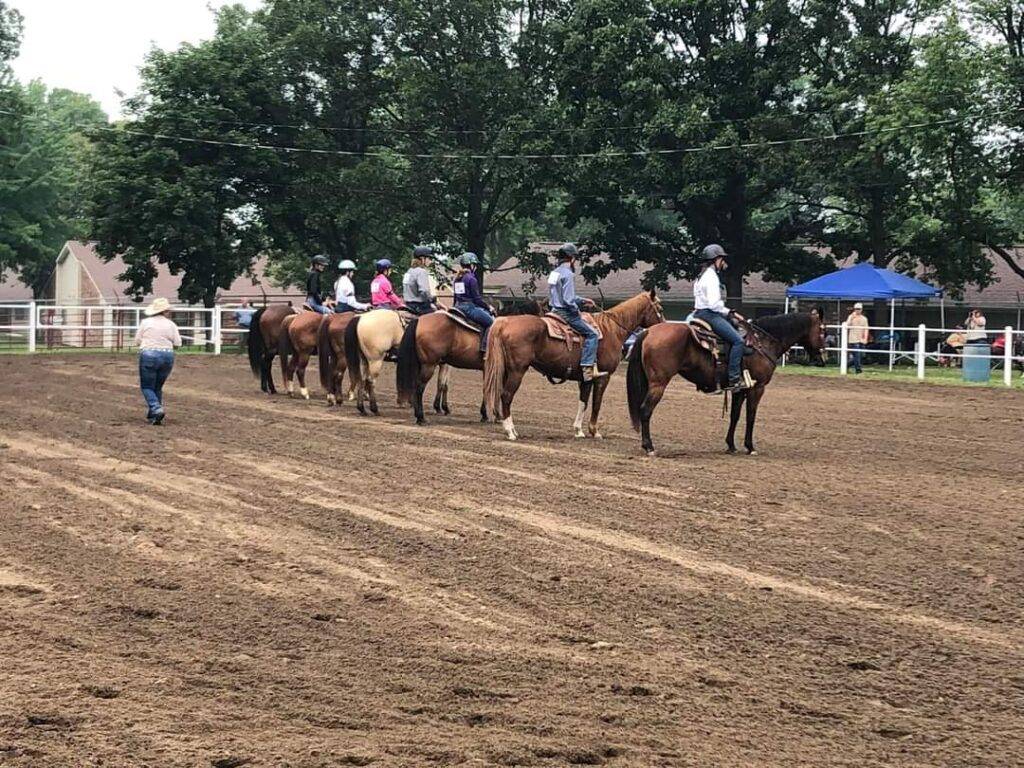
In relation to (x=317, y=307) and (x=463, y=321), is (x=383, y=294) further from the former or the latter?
(x=317, y=307)

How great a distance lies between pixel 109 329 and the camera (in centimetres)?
4034

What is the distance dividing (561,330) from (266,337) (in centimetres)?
833

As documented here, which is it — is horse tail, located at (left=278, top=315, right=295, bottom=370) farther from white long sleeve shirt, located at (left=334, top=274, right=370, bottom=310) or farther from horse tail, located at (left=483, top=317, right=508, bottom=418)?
horse tail, located at (left=483, top=317, right=508, bottom=418)

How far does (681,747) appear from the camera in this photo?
512 cm

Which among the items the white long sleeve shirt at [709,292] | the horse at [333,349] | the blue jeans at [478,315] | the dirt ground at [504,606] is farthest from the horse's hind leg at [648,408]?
the horse at [333,349]

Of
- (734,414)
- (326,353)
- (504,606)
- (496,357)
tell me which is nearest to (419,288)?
(326,353)

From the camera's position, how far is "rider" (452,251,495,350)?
56.3 ft

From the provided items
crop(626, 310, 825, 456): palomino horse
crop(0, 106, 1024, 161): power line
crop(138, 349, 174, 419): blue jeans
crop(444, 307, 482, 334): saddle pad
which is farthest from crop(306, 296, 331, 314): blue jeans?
crop(0, 106, 1024, 161): power line

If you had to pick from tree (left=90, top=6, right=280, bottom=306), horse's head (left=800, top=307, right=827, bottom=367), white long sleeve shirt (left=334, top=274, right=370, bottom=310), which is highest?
tree (left=90, top=6, right=280, bottom=306)

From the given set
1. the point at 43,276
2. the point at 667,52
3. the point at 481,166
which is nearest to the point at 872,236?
the point at 667,52

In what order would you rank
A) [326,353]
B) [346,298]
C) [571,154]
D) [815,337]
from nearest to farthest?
[815,337] → [326,353] → [346,298] → [571,154]

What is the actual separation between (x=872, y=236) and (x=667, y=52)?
9.48 meters

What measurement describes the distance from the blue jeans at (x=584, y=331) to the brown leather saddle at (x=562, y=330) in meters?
0.05

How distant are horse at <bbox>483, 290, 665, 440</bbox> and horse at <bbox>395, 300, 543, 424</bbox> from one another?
1.13 m
